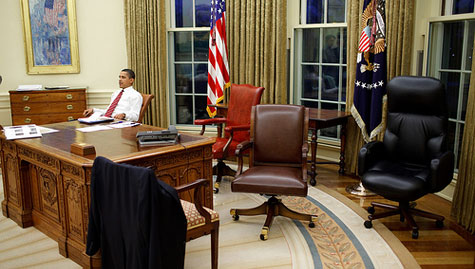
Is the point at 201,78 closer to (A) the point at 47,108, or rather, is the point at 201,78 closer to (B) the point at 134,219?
(A) the point at 47,108

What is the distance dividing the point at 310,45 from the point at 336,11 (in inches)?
21.0

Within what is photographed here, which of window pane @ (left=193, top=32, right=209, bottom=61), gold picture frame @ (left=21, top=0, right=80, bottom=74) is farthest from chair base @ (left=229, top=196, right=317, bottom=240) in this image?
gold picture frame @ (left=21, top=0, right=80, bottom=74)

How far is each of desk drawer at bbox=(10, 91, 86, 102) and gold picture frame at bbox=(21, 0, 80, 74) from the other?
1.81 feet

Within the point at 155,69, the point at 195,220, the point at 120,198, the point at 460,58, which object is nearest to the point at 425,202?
the point at 460,58

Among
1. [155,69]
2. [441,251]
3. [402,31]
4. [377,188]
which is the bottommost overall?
[441,251]

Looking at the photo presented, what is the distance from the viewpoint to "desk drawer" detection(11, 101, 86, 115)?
238 inches

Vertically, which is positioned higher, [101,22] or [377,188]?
[101,22]

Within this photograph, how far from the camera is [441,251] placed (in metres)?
3.38

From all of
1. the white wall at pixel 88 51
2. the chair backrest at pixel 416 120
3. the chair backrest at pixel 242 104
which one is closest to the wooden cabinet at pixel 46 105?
the white wall at pixel 88 51

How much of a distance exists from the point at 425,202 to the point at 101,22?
16.3ft

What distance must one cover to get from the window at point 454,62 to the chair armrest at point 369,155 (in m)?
0.85

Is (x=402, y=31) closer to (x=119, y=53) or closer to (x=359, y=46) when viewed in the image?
(x=359, y=46)

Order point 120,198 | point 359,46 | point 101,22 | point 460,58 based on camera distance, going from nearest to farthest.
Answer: point 120,198
point 460,58
point 359,46
point 101,22

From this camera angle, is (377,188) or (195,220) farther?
(377,188)
